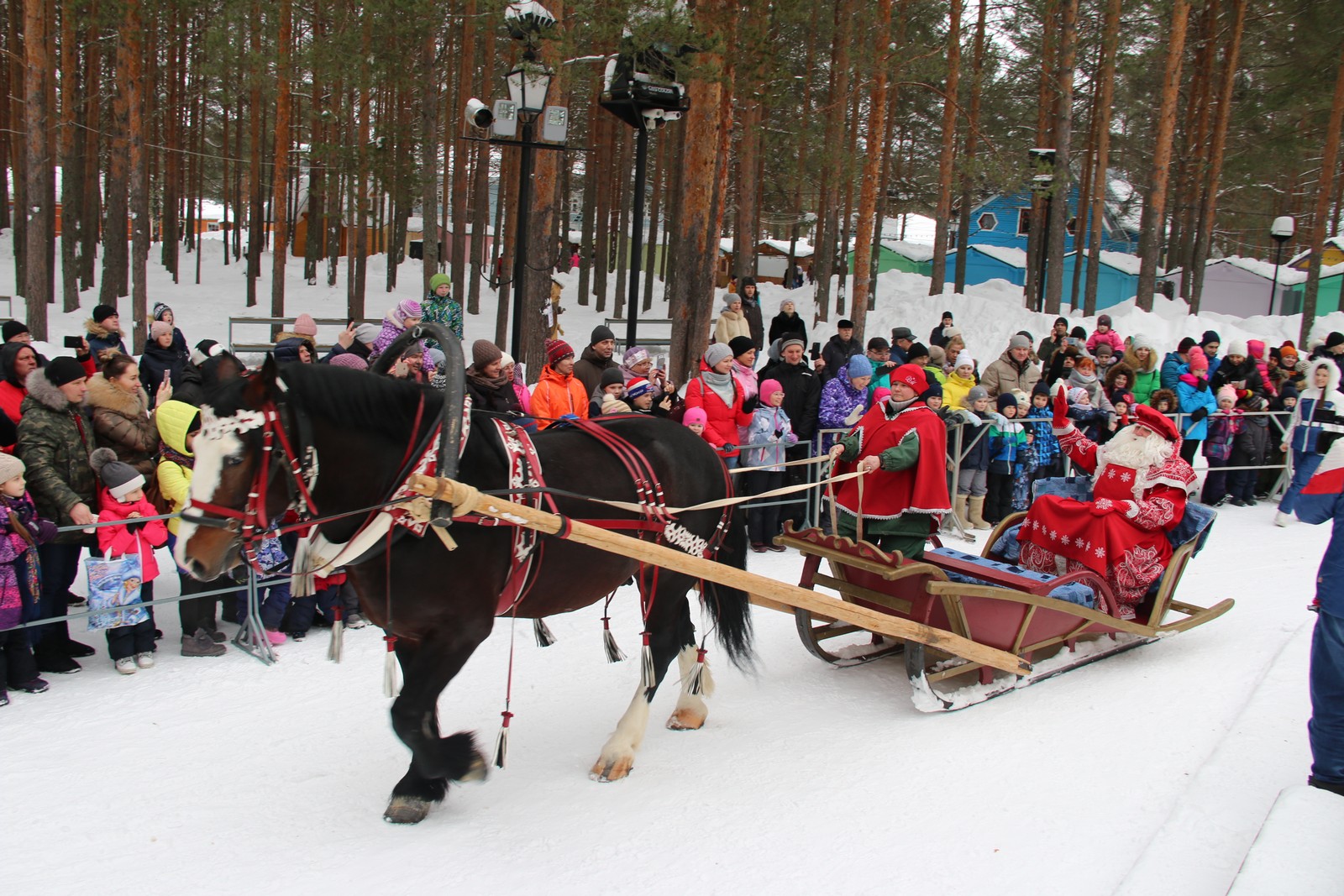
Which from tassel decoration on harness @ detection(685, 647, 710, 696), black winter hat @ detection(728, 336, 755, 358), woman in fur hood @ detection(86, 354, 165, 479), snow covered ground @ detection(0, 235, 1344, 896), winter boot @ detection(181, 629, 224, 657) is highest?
black winter hat @ detection(728, 336, 755, 358)

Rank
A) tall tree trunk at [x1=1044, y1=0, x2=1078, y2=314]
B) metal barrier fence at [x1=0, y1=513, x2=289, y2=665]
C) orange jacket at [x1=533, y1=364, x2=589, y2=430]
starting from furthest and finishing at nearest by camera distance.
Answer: tall tree trunk at [x1=1044, y1=0, x2=1078, y2=314] → orange jacket at [x1=533, y1=364, x2=589, y2=430] → metal barrier fence at [x1=0, y1=513, x2=289, y2=665]

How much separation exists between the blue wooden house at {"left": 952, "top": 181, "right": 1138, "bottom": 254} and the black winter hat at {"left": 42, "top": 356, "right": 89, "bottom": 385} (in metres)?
35.5

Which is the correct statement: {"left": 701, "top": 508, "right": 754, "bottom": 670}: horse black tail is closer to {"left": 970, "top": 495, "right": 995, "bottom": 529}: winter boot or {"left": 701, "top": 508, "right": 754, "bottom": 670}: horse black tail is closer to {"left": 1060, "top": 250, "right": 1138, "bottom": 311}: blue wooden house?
{"left": 970, "top": 495, "right": 995, "bottom": 529}: winter boot

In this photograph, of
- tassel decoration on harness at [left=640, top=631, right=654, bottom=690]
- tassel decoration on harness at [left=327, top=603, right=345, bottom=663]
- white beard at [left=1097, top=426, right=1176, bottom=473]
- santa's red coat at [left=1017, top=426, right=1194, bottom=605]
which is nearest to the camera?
tassel decoration on harness at [left=327, top=603, right=345, bottom=663]

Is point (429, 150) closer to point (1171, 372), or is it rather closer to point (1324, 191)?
point (1171, 372)

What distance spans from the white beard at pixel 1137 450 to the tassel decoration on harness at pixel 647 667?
3.43m

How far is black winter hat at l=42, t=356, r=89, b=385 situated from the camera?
5.61m

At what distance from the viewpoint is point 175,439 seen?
5969mm

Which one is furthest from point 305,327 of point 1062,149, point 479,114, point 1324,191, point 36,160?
point 1324,191

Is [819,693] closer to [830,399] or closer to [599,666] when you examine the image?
[599,666]

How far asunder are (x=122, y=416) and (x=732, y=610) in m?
3.84

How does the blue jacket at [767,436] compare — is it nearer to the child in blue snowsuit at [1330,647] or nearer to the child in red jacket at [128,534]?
the child in blue snowsuit at [1330,647]

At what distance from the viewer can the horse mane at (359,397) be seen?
12.1ft

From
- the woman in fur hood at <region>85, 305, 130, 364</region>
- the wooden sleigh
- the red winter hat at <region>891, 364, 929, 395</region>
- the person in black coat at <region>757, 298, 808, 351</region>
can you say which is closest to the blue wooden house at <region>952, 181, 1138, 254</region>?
the person in black coat at <region>757, 298, 808, 351</region>
